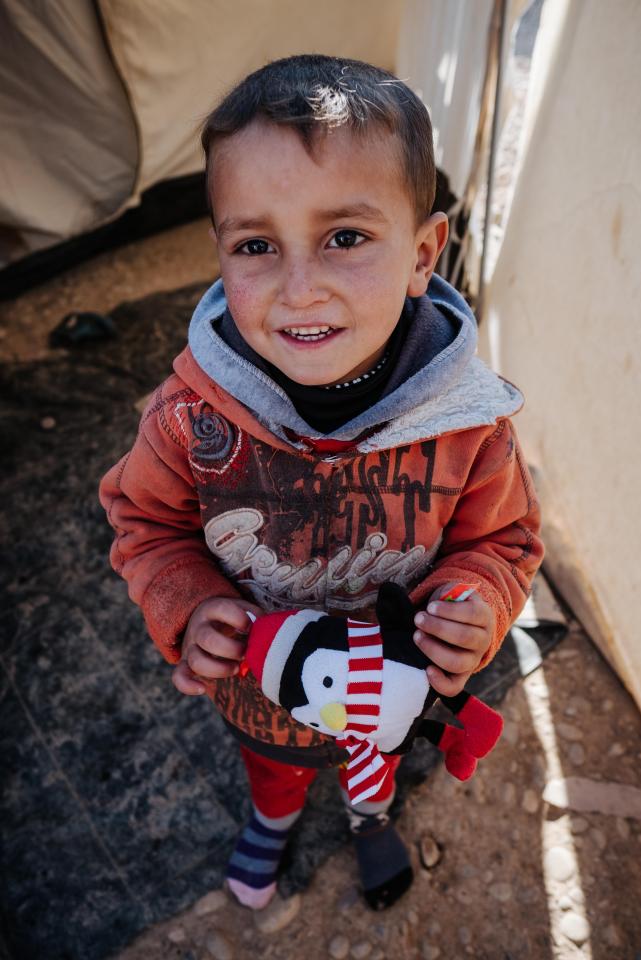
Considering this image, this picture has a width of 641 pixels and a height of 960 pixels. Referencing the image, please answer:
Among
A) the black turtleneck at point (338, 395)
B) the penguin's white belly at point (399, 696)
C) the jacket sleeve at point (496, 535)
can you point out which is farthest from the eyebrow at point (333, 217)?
the penguin's white belly at point (399, 696)

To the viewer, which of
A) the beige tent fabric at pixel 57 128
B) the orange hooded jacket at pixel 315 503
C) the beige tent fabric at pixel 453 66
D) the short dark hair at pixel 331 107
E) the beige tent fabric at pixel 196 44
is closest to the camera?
the short dark hair at pixel 331 107

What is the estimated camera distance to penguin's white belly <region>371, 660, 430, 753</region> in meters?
1.07

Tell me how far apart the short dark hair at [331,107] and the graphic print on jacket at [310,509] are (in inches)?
15.4

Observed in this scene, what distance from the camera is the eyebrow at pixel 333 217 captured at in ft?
3.16

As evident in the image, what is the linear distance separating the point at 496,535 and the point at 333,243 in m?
0.58

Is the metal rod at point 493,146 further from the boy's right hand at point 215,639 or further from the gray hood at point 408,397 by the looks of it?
the boy's right hand at point 215,639

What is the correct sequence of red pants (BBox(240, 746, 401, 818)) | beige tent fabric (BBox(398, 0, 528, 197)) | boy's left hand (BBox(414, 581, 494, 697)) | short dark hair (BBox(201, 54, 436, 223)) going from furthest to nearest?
beige tent fabric (BBox(398, 0, 528, 197)), red pants (BBox(240, 746, 401, 818)), boy's left hand (BBox(414, 581, 494, 697)), short dark hair (BBox(201, 54, 436, 223))

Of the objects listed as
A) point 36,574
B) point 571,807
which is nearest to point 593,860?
point 571,807

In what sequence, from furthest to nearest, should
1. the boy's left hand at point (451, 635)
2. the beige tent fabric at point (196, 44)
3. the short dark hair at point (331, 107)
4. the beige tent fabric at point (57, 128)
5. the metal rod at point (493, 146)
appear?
the beige tent fabric at point (196, 44), the beige tent fabric at point (57, 128), the metal rod at point (493, 146), the boy's left hand at point (451, 635), the short dark hair at point (331, 107)

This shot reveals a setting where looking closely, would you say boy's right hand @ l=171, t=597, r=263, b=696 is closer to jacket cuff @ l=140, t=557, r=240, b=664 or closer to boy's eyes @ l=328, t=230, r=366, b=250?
jacket cuff @ l=140, t=557, r=240, b=664

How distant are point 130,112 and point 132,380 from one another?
1209mm

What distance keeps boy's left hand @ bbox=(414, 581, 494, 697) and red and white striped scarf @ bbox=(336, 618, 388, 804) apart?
7 cm

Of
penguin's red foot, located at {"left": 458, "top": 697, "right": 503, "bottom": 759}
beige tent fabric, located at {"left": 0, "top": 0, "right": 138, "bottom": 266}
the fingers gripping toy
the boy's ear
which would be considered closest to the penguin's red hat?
the fingers gripping toy

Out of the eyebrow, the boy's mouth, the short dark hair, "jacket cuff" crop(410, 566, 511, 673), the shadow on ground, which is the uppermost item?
the short dark hair
